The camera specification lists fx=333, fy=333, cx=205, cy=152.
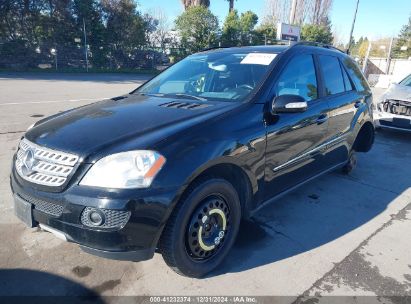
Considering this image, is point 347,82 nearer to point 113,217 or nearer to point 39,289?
point 113,217

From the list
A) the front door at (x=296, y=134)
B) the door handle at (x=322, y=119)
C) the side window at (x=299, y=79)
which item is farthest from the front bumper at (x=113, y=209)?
the door handle at (x=322, y=119)

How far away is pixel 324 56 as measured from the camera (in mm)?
3922

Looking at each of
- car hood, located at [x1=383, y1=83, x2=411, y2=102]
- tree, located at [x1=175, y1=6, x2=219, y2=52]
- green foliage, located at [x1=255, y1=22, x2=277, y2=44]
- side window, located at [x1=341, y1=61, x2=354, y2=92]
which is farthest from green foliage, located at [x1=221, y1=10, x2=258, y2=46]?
side window, located at [x1=341, y1=61, x2=354, y2=92]

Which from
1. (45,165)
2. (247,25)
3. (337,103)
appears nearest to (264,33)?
(247,25)

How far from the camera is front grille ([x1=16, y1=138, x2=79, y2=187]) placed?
7.00 feet

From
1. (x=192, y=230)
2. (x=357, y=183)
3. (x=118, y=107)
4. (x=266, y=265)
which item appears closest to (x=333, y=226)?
(x=266, y=265)

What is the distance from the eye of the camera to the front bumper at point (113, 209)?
203cm

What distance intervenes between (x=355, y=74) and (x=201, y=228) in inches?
135

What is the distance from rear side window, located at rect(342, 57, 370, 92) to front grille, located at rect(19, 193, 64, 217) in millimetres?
3892

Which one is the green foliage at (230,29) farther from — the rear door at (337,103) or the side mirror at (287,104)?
the side mirror at (287,104)

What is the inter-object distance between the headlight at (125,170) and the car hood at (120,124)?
77 mm

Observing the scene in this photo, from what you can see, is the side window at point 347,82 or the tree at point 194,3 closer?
the side window at point 347,82

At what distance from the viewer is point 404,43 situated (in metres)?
52.0

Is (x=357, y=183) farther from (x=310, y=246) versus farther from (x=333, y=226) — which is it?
(x=310, y=246)
